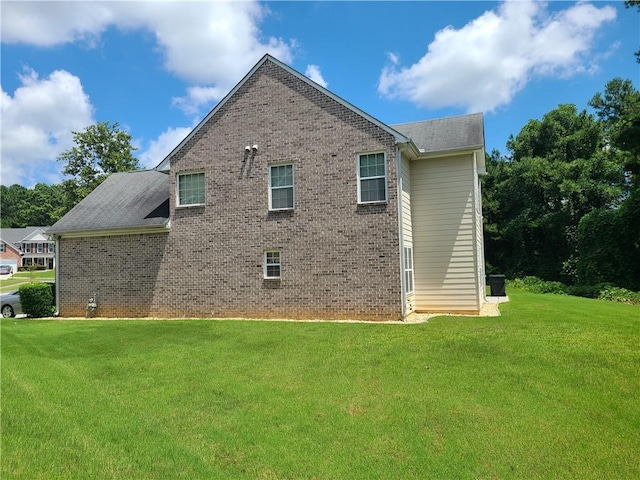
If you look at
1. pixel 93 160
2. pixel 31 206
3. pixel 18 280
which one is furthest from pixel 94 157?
pixel 31 206

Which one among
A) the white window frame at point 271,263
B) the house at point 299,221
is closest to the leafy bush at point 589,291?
the house at point 299,221

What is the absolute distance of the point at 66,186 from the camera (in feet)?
132

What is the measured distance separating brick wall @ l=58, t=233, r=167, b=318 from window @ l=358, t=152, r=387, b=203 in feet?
23.4

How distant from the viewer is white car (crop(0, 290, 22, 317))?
58.7 ft

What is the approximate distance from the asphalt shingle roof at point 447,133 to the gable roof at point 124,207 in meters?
9.25

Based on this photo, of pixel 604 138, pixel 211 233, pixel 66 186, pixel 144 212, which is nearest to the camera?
pixel 211 233

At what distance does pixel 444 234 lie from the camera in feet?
46.9

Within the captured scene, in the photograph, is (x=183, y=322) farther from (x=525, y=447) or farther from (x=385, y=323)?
(x=525, y=447)

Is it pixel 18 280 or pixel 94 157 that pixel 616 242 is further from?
pixel 18 280

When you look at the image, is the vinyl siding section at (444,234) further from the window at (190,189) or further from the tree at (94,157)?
the tree at (94,157)

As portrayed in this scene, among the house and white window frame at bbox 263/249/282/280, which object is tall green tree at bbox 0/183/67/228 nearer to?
the house

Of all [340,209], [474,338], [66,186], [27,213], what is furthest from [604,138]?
[27,213]

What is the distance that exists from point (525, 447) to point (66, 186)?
1747 inches

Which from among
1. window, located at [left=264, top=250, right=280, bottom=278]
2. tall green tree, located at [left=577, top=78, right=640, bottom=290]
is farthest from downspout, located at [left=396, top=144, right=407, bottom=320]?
tall green tree, located at [left=577, top=78, right=640, bottom=290]
